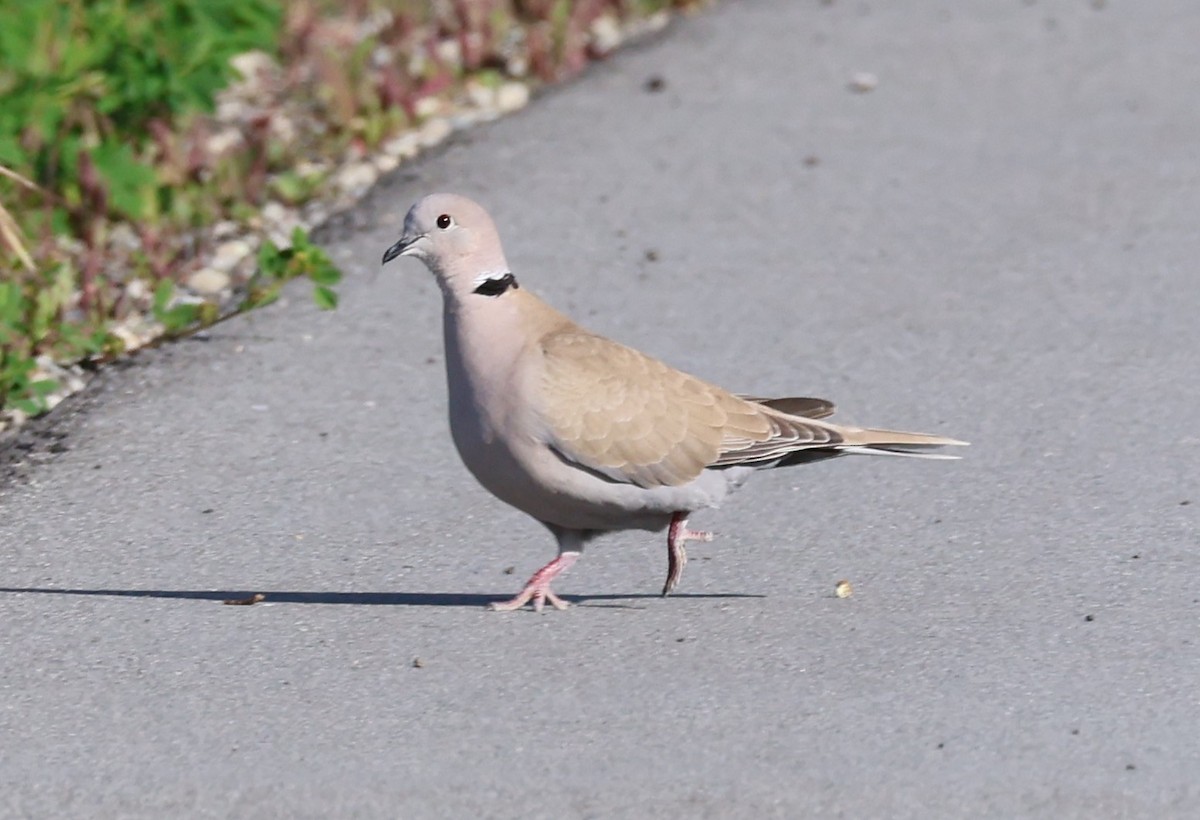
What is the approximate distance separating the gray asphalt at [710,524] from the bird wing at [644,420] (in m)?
0.40

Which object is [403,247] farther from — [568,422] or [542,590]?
[542,590]

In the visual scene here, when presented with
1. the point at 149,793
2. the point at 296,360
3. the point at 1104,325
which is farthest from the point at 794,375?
the point at 149,793

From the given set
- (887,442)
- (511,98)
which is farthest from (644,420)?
(511,98)

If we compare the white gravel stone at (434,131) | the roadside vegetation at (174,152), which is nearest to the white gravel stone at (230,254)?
the roadside vegetation at (174,152)

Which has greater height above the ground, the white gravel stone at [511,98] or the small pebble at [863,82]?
the white gravel stone at [511,98]

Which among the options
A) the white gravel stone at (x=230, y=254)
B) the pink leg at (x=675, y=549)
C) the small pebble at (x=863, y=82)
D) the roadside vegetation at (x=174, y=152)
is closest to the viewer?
the pink leg at (x=675, y=549)

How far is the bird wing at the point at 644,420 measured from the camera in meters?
5.62

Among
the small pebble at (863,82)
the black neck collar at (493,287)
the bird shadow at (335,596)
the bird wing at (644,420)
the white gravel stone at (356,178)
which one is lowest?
the small pebble at (863,82)

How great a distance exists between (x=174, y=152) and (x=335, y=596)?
3660 mm

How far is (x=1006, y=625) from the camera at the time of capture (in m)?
5.67

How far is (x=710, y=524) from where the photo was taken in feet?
21.6

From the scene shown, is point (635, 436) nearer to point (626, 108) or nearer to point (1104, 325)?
point (1104, 325)

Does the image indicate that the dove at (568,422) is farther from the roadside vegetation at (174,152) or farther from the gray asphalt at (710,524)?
the roadside vegetation at (174,152)

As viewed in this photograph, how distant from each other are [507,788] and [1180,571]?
89.4 inches
